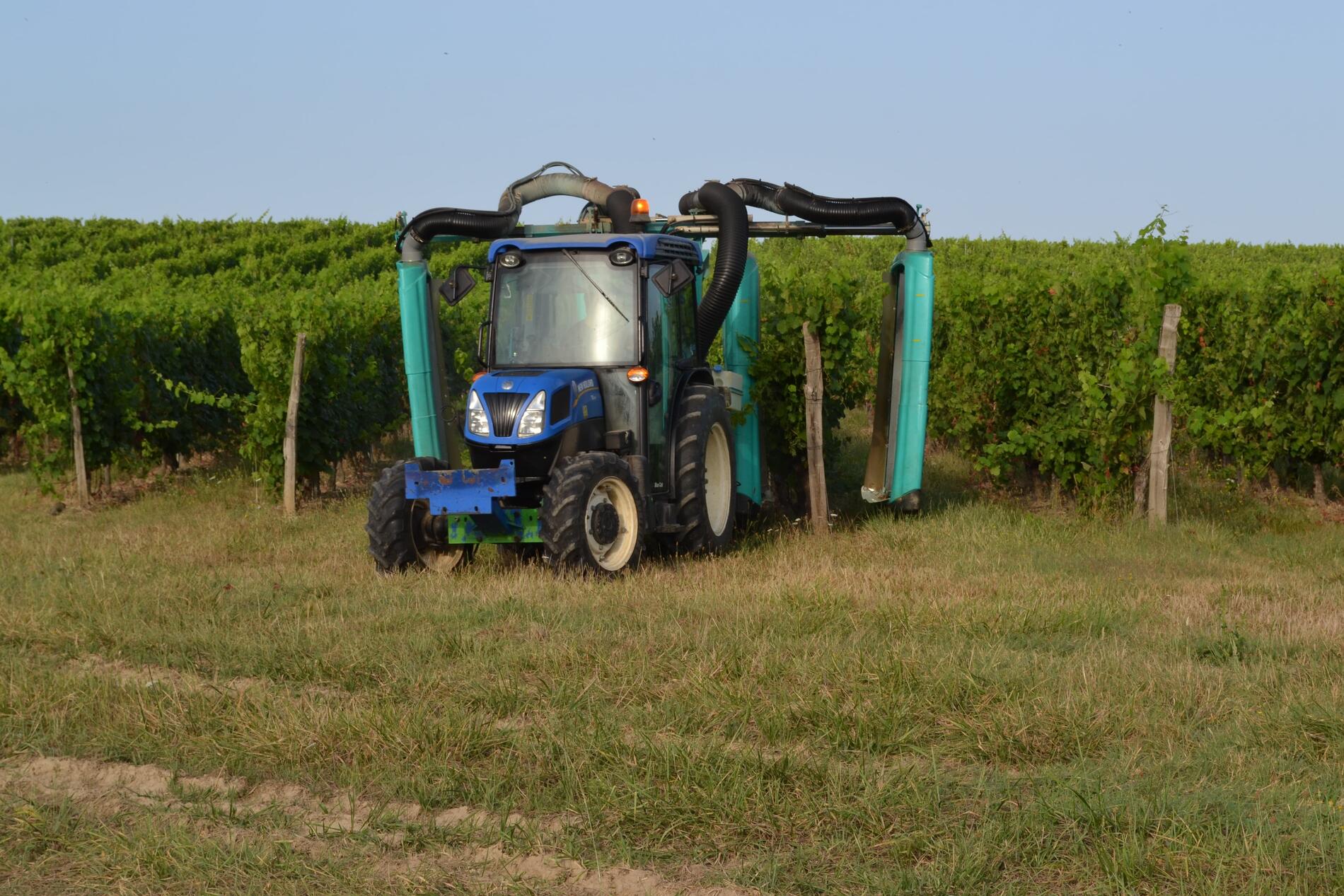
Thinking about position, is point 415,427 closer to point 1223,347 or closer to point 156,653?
point 156,653

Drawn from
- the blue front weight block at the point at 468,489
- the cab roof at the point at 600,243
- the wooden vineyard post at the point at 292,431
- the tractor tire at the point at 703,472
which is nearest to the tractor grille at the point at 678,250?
the cab roof at the point at 600,243

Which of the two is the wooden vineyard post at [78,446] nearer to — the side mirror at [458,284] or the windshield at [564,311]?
the side mirror at [458,284]

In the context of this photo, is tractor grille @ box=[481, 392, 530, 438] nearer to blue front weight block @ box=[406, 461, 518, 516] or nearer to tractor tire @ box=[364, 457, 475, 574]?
blue front weight block @ box=[406, 461, 518, 516]

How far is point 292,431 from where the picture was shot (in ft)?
42.0

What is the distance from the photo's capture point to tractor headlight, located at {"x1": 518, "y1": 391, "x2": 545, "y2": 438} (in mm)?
8695

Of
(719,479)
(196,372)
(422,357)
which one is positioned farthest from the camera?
(196,372)

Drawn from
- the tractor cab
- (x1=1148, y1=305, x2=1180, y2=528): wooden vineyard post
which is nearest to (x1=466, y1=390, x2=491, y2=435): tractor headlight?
the tractor cab

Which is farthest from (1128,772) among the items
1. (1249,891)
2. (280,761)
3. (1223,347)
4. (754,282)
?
(1223,347)

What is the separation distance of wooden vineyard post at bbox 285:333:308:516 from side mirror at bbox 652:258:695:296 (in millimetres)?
4993

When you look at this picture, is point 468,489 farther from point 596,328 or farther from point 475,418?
point 596,328

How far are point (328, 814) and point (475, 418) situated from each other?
4376 mm

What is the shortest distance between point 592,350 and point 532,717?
4052 mm

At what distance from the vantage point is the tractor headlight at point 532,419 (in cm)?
870

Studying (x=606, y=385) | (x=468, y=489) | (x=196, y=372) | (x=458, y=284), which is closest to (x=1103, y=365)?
(x=606, y=385)
